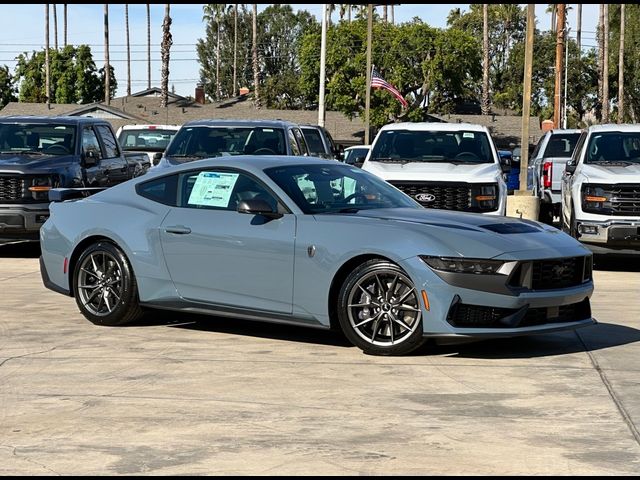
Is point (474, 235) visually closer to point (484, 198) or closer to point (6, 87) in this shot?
point (484, 198)

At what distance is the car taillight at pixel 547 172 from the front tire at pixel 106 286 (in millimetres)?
13251

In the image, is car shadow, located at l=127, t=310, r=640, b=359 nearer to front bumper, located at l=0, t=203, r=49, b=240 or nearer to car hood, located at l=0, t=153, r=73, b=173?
front bumper, located at l=0, t=203, r=49, b=240

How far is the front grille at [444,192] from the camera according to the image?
17.2 m

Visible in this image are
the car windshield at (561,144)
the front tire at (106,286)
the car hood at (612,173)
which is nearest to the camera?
the front tire at (106,286)

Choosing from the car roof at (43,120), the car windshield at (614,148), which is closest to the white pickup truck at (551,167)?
the car windshield at (614,148)

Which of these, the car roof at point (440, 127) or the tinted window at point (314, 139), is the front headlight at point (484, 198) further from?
the tinted window at point (314, 139)

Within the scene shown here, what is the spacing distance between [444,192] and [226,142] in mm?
3421

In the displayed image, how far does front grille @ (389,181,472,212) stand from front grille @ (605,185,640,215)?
1.96m

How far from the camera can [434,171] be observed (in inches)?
687

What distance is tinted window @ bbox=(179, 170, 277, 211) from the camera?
1009 cm

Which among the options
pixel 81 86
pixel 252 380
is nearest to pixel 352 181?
pixel 252 380

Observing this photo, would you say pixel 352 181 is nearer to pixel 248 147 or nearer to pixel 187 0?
pixel 187 0

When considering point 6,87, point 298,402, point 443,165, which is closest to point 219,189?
point 298,402

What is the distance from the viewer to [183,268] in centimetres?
1020
